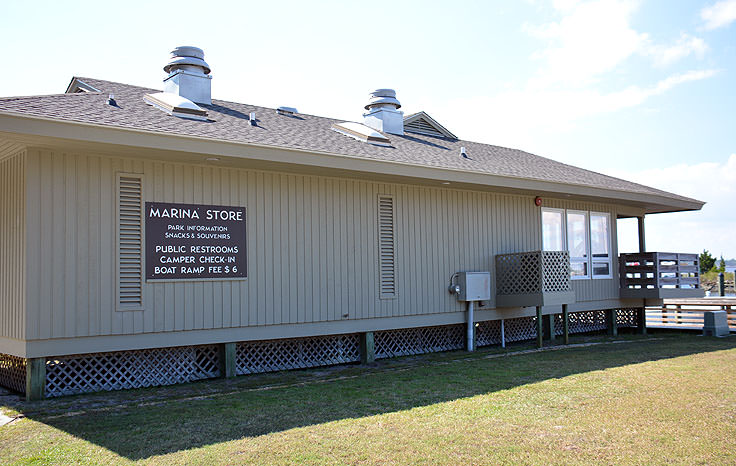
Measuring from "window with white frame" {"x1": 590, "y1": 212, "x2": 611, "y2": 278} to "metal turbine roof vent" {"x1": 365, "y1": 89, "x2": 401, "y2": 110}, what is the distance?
5.16 metres

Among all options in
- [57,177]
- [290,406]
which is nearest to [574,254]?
[290,406]

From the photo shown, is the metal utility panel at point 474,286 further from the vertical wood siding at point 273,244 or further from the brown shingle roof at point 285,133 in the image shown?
the brown shingle roof at point 285,133

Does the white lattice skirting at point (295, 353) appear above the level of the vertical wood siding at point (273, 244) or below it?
below

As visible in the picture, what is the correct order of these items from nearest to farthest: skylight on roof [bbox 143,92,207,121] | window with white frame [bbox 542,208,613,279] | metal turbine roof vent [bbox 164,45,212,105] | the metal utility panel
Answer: skylight on roof [bbox 143,92,207,121] → metal turbine roof vent [bbox 164,45,212,105] → the metal utility panel → window with white frame [bbox 542,208,613,279]

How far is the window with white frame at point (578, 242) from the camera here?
1405cm

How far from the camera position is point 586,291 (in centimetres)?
1416

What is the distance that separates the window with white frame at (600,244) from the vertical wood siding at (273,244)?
1.94 m

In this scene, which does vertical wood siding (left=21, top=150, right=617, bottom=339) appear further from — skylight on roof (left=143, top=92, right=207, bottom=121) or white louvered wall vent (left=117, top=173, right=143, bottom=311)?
skylight on roof (left=143, top=92, right=207, bottom=121)

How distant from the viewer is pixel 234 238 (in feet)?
29.6

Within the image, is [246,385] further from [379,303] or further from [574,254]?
[574,254]

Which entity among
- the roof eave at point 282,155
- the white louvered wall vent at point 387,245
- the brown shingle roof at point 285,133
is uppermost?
the brown shingle roof at point 285,133

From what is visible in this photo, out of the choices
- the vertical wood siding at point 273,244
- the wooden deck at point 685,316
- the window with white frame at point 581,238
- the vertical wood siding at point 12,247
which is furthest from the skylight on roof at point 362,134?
the wooden deck at point 685,316

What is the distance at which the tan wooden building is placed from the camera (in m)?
7.62

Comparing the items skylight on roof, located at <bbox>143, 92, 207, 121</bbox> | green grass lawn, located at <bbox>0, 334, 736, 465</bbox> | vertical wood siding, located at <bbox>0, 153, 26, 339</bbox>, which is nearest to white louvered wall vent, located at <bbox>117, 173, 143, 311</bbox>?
vertical wood siding, located at <bbox>0, 153, 26, 339</bbox>
